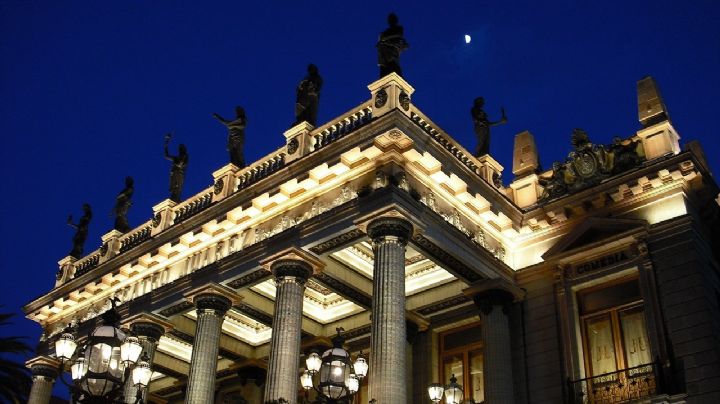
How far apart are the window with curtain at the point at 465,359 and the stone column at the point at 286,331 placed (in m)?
5.43

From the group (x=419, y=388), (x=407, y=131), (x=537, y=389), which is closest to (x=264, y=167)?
(x=407, y=131)

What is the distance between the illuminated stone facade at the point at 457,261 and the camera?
20.2 m

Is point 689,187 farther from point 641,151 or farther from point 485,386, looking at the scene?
point 485,386

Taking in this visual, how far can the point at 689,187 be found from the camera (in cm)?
2181

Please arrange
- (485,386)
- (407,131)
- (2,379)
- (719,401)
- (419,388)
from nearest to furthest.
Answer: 1. (719,401)
2. (407,131)
3. (485,386)
4. (419,388)
5. (2,379)

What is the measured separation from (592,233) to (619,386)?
14.3ft

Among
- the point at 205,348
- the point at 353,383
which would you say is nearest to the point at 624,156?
the point at 353,383

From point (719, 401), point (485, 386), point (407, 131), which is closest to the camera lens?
point (719, 401)

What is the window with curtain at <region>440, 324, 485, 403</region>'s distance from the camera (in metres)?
24.0

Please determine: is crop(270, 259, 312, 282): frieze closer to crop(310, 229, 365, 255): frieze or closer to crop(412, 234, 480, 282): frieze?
crop(310, 229, 365, 255): frieze

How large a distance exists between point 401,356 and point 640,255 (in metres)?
7.25

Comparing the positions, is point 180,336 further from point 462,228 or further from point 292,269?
point 462,228

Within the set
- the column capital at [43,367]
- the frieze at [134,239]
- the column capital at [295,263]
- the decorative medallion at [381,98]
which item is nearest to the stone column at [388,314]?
the column capital at [295,263]

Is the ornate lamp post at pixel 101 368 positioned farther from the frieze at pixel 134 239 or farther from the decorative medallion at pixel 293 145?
the frieze at pixel 134 239
